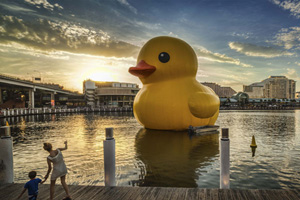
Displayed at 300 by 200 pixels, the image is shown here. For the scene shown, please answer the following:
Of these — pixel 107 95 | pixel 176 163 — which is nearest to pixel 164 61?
pixel 176 163

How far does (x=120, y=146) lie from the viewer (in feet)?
40.8

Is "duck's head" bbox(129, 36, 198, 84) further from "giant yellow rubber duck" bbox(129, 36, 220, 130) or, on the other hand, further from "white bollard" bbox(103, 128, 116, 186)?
"white bollard" bbox(103, 128, 116, 186)

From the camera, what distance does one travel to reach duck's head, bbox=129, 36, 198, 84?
1540 cm

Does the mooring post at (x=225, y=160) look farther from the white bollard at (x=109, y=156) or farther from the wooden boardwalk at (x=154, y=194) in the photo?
the white bollard at (x=109, y=156)

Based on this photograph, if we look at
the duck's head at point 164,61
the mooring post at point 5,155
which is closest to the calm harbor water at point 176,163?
the mooring post at point 5,155

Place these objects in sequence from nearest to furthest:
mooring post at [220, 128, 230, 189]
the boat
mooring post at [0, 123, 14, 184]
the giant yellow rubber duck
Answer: mooring post at [220, 128, 230, 189], mooring post at [0, 123, 14, 184], the giant yellow rubber duck, the boat

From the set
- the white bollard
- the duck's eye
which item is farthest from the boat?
the white bollard

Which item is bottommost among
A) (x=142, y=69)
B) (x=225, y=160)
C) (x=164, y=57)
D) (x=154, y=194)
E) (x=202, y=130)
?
(x=202, y=130)

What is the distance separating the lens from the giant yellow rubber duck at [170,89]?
14.8 metres

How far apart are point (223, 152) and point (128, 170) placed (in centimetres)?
433

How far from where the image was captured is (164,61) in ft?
50.6

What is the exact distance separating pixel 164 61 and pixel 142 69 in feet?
5.74

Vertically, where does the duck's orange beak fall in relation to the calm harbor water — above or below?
above

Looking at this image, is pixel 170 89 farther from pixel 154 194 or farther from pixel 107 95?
pixel 107 95
